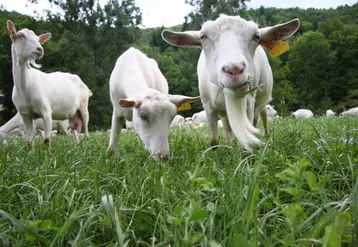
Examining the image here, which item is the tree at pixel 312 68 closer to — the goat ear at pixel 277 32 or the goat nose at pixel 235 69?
the goat ear at pixel 277 32

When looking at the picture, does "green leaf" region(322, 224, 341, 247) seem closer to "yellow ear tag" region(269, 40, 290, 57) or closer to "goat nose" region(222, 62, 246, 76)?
"goat nose" region(222, 62, 246, 76)

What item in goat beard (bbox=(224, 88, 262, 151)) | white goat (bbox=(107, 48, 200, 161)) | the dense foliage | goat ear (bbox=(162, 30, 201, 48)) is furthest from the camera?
the dense foliage

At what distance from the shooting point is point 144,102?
4.06 metres

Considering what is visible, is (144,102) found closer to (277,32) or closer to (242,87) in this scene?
(242,87)

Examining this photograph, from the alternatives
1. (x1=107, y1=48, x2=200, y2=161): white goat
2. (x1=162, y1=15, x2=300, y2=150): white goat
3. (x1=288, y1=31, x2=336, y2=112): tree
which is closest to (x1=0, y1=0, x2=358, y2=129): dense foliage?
(x1=288, y1=31, x2=336, y2=112): tree

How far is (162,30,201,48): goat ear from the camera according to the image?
412 centimetres

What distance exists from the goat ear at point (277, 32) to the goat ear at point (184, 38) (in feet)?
2.26

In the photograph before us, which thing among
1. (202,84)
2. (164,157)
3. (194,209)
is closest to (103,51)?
(202,84)

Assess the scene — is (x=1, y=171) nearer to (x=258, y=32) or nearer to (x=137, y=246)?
(x=137, y=246)

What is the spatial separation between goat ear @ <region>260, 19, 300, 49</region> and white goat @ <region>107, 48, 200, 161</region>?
98 centimetres

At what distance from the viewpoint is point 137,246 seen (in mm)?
1491

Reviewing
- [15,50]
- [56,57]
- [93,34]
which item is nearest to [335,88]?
[93,34]

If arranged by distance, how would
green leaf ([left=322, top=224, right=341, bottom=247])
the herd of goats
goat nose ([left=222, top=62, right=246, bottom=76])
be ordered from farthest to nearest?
1. the herd of goats
2. goat nose ([left=222, top=62, right=246, bottom=76])
3. green leaf ([left=322, top=224, right=341, bottom=247])

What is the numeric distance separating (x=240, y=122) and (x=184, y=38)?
3.95 ft
